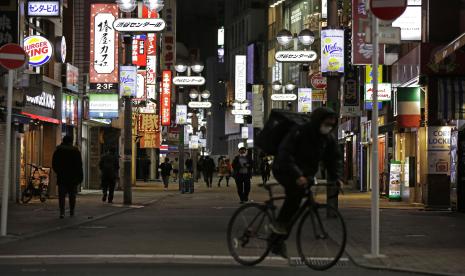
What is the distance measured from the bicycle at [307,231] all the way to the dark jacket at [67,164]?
10598 millimetres

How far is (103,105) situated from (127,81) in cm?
843

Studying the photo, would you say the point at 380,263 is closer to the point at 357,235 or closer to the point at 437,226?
the point at 357,235

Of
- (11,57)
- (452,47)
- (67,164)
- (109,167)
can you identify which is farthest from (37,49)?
(452,47)

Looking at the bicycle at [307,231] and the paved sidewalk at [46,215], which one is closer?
the bicycle at [307,231]

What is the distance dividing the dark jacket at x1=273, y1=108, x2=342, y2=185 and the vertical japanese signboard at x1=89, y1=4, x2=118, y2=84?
2483 cm

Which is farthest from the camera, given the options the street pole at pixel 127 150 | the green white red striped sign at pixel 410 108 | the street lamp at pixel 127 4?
the green white red striped sign at pixel 410 108

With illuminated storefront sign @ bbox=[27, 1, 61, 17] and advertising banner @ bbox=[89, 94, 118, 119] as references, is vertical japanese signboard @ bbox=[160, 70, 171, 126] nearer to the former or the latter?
advertising banner @ bbox=[89, 94, 118, 119]

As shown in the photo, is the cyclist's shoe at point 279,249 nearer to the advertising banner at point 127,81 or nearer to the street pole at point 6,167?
the street pole at point 6,167

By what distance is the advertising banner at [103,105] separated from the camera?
3509 cm

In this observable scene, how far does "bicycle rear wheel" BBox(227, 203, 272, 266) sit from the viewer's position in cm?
1039

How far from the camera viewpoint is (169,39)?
198ft

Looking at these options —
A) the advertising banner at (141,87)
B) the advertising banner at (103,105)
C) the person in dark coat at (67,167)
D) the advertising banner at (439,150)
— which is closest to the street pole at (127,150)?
the person in dark coat at (67,167)

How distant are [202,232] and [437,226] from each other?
5435mm

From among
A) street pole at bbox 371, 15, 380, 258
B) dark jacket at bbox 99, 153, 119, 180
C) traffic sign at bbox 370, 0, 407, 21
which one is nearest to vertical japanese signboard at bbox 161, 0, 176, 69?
dark jacket at bbox 99, 153, 119, 180
